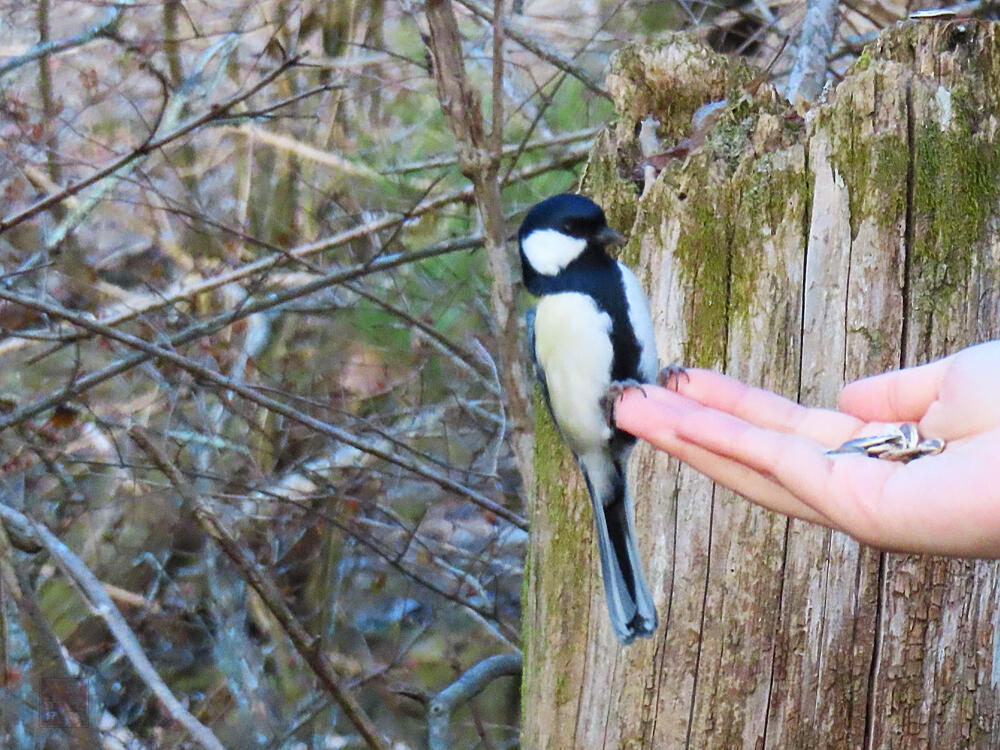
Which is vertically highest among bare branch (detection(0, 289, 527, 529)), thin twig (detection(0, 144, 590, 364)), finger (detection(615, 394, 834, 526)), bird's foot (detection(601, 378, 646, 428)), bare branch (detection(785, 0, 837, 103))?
bare branch (detection(785, 0, 837, 103))

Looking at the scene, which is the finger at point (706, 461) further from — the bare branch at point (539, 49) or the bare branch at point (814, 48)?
the bare branch at point (539, 49)

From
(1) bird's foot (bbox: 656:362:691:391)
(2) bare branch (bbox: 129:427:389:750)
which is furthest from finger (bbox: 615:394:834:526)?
(2) bare branch (bbox: 129:427:389:750)

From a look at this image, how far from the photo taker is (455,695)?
267 cm

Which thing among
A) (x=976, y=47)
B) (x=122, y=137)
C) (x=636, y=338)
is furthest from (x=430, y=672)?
(x=976, y=47)

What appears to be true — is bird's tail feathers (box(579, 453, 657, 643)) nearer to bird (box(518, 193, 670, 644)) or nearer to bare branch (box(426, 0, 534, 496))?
bird (box(518, 193, 670, 644))

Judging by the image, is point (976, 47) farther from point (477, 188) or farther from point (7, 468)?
point (7, 468)

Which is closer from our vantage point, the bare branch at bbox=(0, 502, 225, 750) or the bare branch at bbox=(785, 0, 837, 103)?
the bare branch at bbox=(0, 502, 225, 750)

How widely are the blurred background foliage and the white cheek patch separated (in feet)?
5.12

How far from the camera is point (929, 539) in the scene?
1.22 metres

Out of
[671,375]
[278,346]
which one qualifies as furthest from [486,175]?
[278,346]

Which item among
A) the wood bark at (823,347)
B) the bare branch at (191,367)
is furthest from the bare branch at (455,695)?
the wood bark at (823,347)

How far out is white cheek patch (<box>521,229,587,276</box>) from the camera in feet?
5.79

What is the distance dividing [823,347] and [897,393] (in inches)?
5.5

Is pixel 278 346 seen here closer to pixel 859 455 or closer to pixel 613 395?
pixel 613 395
